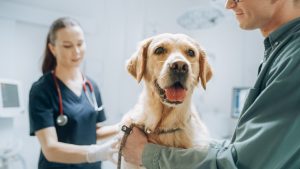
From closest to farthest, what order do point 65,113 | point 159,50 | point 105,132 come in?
point 159,50 → point 65,113 → point 105,132

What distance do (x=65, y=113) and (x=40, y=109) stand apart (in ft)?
0.41

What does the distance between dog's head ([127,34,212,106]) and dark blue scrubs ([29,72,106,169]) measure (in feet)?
1.64

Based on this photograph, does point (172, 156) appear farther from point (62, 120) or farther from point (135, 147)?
point (62, 120)

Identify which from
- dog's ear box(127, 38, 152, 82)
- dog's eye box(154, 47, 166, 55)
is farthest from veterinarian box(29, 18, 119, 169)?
dog's eye box(154, 47, 166, 55)

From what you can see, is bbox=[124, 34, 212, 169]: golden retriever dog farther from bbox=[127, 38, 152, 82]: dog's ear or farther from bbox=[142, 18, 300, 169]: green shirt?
bbox=[142, 18, 300, 169]: green shirt

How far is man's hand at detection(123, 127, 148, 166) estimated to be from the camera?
1.06 meters

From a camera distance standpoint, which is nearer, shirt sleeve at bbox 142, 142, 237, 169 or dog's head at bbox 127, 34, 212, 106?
shirt sleeve at bbox 142, 142, 237, 169

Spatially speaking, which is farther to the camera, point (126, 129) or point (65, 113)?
point (65, 113)

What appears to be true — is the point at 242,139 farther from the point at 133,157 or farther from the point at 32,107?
the point at 32,107

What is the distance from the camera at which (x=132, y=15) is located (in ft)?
10.1

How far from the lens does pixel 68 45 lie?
1620mm

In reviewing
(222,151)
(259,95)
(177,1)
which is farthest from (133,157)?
(177,1)

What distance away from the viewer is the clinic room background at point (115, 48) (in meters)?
2.30

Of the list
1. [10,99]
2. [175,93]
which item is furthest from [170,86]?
[10,99]
